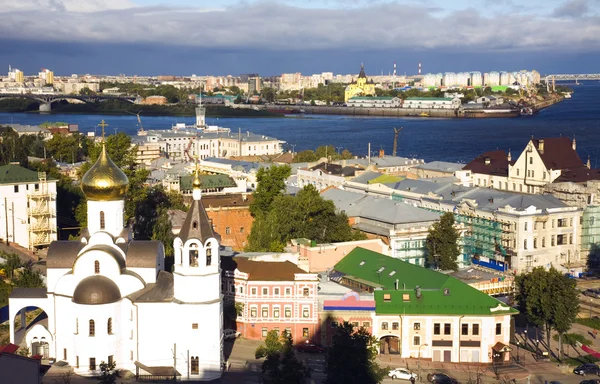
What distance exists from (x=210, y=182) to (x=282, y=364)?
15.2 m

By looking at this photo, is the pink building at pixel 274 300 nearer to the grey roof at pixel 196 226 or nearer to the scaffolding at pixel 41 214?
the grey roof at pixel 196 226

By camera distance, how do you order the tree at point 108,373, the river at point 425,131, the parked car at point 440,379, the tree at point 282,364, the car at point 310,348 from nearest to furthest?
1. the tree at point 108,373
2. the tree at point 282,364
3. the parked car at point 440,379
4. the car at point 310,348
5. the river at point 425,131

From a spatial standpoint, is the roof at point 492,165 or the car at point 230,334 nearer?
the car at point 230,334

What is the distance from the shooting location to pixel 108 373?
38.1 ft

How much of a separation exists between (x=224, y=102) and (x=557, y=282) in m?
105

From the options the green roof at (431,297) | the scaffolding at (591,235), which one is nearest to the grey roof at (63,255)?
the green roof at (431,297)

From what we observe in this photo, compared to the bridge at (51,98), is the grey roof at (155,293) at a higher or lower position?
lower

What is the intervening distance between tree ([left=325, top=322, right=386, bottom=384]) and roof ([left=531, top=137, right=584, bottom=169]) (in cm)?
1599

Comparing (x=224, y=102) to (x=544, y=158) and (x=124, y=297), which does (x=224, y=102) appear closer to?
(x=544, y=158)

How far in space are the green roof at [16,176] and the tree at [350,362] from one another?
1090cm

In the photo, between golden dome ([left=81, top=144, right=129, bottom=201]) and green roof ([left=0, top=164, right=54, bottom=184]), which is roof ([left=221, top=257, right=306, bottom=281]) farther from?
green roof ([left=0, top=164, right=54, bottom=184])

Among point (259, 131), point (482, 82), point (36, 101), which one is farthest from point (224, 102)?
point (482, 82)

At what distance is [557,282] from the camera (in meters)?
15.4

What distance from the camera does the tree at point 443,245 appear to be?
62.3ft
